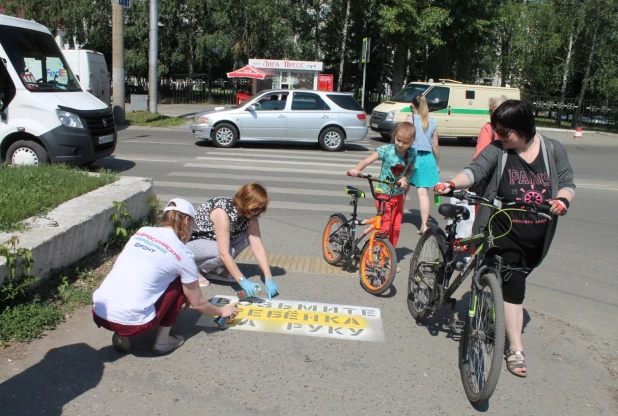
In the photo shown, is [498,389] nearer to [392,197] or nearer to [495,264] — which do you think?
[495,264]

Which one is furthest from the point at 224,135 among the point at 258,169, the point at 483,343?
the point at 483,343

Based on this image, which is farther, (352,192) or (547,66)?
(547,66)

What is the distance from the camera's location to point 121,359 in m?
3.81

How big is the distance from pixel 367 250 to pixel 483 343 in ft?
6.48

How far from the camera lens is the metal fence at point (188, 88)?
3384cm

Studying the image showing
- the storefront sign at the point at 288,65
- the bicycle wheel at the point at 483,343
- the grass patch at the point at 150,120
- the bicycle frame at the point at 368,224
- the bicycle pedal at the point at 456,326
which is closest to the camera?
the bicycle wheel at the point at 483,343

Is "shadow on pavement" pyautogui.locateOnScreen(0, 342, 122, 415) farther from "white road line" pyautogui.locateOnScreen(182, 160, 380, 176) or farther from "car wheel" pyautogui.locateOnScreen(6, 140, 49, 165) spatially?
"white road line" pyautogui.locateOnScreen(182, 160, 380, 176)

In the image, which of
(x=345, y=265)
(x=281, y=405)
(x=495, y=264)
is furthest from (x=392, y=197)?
(x=281, y=405)

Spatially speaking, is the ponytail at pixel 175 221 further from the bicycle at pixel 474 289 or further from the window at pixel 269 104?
the window at pixel 269 104

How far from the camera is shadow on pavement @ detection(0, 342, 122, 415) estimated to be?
3211 millimetres

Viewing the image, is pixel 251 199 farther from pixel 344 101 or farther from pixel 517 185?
pixel 344 101

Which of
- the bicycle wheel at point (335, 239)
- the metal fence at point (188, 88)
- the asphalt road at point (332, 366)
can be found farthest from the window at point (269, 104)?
the metal fence at point (188, 88)

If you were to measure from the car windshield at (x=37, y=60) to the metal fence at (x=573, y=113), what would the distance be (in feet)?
83.4

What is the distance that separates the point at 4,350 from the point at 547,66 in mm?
34516
